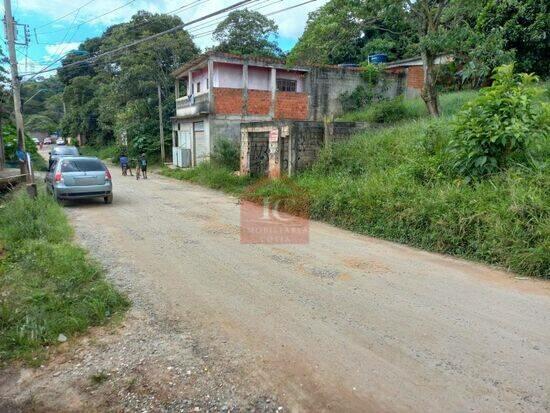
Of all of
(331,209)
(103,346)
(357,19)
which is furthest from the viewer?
(357,19)

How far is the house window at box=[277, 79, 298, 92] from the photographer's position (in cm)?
2164

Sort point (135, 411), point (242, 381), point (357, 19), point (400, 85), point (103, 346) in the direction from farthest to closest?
1. point (400, 85)
2. point (357, 19)
3. point (103, 346)
4. point (242, 381)
5. point (135, 411)

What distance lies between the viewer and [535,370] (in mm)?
3355

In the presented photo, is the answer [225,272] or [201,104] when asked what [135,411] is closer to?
[225,272]

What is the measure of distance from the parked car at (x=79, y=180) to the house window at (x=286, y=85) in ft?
39.7

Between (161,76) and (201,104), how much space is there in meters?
7.67

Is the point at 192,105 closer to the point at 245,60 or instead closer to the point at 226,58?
→ the point at 226,58

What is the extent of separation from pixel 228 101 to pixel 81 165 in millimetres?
9716

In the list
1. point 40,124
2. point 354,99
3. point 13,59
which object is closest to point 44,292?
point 13,59

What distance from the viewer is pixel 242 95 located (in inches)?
801

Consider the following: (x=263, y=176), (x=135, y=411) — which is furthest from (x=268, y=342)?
(x=263, y=176)

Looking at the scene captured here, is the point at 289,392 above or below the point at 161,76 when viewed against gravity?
below

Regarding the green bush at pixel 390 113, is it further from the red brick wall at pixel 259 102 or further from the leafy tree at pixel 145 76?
the leafy tree at pixel 145 76

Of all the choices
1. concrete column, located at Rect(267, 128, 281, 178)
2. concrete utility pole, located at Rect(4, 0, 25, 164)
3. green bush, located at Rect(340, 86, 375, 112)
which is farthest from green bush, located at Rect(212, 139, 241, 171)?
concrete utility pole, located at Rect(4, 0, 25, 164)
